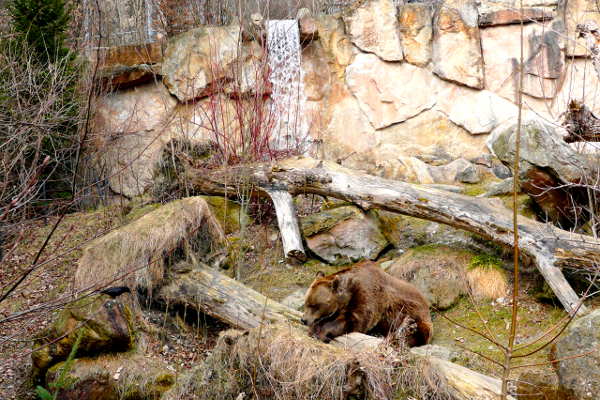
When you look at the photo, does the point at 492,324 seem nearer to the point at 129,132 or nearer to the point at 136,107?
the point at 129,132

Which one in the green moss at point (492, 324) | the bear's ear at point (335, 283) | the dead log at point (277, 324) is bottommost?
the green moss at point (492, 324)

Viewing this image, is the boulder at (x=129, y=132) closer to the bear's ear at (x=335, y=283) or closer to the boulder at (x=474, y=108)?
the bear's ear at (x=335, y=283)

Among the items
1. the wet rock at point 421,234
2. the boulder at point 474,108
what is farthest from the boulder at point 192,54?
the wet rock at point 421,234

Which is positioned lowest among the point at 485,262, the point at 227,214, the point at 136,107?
the point at 485,262

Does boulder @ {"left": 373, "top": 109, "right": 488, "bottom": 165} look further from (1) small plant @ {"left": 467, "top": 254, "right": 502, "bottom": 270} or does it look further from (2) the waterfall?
(1) small plant @ {"left": 467, "top": 254, "right": 502, "bottom": 270}

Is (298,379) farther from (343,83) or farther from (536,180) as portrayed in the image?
(343,83)

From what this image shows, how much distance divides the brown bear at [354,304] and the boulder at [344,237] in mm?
2030

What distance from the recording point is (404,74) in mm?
13125

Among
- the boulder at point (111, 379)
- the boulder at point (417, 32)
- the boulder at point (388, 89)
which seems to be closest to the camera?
the boulder at point (111, 379)

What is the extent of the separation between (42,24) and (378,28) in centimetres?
635

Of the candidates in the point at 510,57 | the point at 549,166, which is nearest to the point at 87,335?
the point at 549,166

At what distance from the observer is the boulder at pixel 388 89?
13.1m

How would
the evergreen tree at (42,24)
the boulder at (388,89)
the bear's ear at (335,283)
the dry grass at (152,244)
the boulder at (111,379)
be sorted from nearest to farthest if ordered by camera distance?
the boulder at (111,379) < the bear's ear at (335,283) < the dry grass at (152,244) < the evergreen tree at (42,24) < the boulder at (388,89)

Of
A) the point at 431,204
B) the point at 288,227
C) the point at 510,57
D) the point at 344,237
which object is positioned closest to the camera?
the point at 431,204
